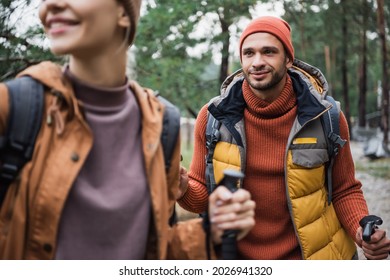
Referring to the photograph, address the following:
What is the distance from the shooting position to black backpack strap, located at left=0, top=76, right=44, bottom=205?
129cm

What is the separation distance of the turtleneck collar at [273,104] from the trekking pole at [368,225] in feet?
2.61

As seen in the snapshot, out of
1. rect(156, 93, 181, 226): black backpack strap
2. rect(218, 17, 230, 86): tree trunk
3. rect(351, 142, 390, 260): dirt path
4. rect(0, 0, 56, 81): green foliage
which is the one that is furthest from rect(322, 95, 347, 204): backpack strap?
rect(218, 17, 230, 86): tree trunk

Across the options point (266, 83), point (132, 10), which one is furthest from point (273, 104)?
point (132, 10)

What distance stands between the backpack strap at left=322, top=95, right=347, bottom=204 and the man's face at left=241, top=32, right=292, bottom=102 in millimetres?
340

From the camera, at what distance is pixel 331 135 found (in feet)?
8.68

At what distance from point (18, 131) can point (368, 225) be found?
1.96 m

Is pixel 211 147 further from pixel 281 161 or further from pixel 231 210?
pixel 231 210

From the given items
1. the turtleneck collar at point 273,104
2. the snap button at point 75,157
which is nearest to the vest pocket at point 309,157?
the turtleneck collar at point 273,104

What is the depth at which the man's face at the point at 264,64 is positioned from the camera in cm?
274

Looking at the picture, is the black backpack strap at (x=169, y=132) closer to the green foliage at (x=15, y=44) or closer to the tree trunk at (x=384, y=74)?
the green foliage at (x=15, y=44)

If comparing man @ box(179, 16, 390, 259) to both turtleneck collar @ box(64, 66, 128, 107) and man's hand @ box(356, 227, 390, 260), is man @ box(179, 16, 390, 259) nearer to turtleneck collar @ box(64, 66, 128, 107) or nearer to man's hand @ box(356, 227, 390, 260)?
man's hand @ box(356, 227, 390, 260)

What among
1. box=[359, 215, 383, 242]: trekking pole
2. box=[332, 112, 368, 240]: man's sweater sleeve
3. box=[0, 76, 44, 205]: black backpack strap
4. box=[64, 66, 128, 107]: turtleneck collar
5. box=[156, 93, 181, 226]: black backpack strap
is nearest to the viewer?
box=[0, 76, 44, 205]: black backpack strap

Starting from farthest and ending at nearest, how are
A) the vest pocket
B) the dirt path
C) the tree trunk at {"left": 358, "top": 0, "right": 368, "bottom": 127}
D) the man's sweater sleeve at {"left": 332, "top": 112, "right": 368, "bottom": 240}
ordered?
the tree trunk at {"left": 358, "top": 0, "right": 368, "bottom": 127} < the dirt path < the man's sweater sleeve at {"left": 332, "top": 112, "right": 368, "bottom": 240} < the vest pocket
